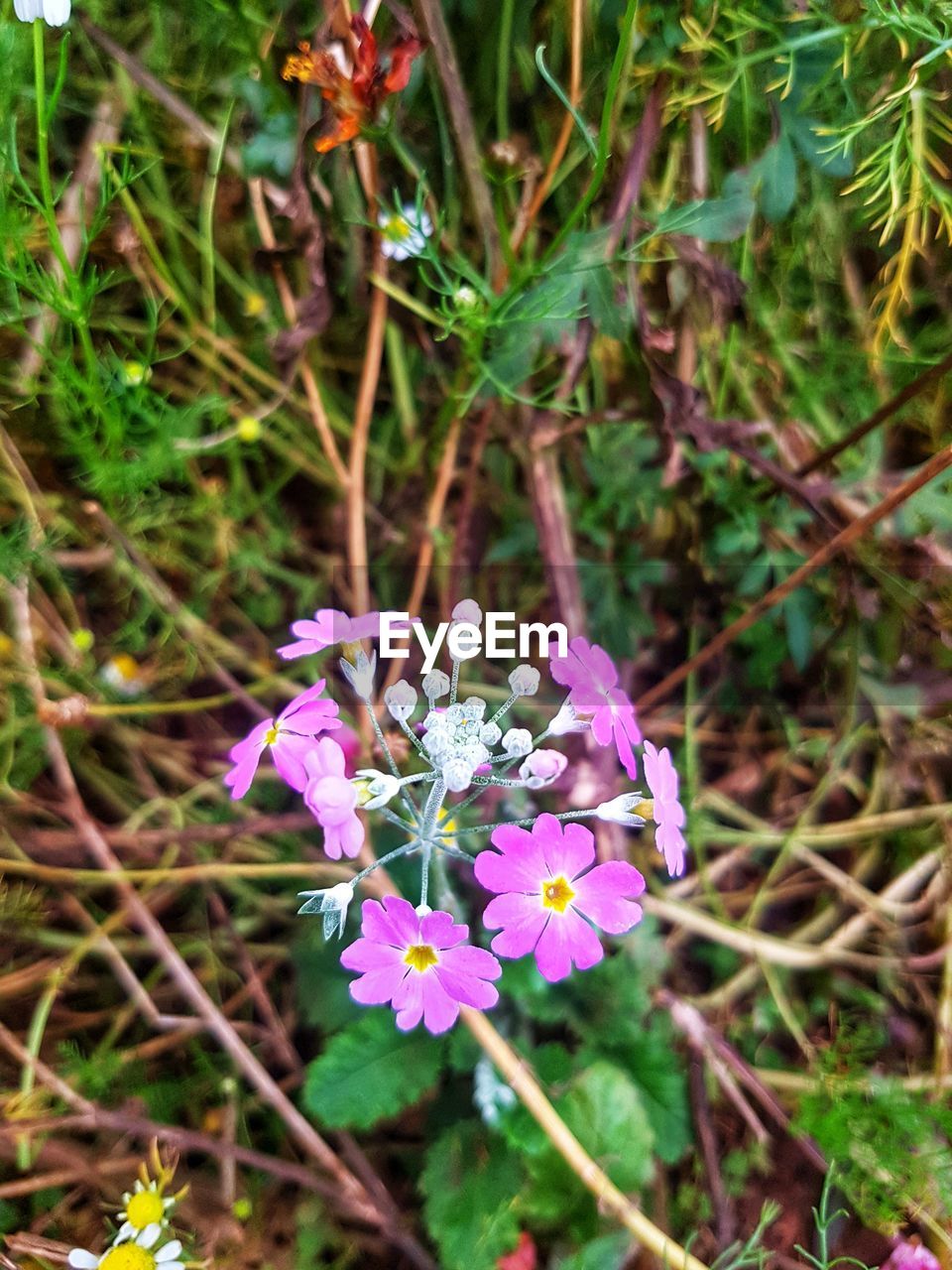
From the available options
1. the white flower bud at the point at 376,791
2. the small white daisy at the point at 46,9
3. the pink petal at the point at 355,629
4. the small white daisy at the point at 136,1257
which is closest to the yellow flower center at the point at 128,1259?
the small white daisy at the point at 136,1257

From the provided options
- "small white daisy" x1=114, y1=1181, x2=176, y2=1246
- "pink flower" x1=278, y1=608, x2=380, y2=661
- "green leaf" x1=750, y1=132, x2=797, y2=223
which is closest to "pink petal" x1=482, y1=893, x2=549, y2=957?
"pink flower" x1=278, y1=608, x2=380, y2=661

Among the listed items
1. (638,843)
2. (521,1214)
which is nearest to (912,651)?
(638,843)

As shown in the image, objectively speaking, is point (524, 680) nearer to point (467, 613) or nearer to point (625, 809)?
point (625, 809)

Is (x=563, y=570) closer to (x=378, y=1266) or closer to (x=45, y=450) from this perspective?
(x=45, y=450)

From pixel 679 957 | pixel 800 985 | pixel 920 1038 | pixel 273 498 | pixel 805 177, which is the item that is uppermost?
pixel 805 177

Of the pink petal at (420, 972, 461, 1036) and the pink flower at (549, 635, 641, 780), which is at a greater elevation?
the pink flower at (549, 635, 641, 780)

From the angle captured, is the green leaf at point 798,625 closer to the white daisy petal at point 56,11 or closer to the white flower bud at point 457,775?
the white flower bud at point 457,775

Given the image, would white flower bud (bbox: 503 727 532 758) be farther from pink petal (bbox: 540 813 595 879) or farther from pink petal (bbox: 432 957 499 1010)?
pink petal (bbox: 432 957 499 1010)
